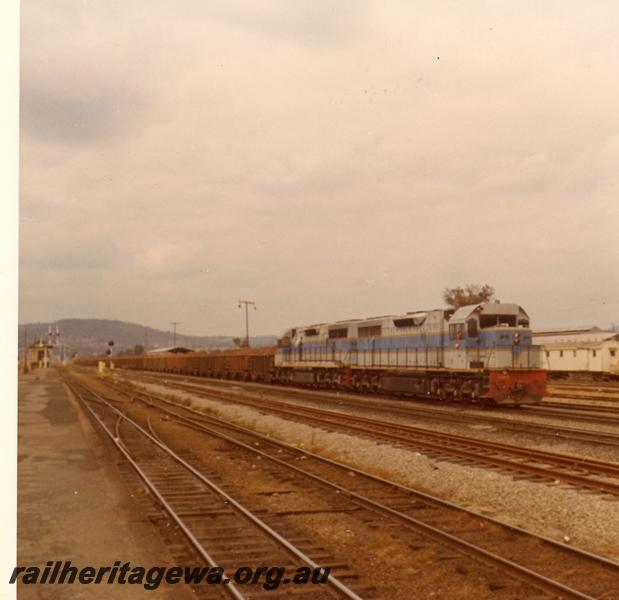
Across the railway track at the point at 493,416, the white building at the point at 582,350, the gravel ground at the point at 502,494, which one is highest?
the white building at the point at 582,350

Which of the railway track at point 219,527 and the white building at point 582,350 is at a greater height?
the white building at point 582,350

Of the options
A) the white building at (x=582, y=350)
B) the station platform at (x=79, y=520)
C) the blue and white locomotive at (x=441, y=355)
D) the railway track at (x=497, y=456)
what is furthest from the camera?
the white building at (x=582, y=350)

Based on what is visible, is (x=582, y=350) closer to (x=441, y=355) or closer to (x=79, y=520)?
(x=441, y=355)

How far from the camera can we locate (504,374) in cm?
2331

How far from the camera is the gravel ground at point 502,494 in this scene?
8.43m

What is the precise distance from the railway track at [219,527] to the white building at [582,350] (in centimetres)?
3404

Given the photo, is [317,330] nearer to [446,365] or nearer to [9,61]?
[446,365]

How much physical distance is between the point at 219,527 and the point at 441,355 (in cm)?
1872

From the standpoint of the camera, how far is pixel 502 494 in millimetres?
10344

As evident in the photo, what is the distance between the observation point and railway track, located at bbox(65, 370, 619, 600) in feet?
21.7

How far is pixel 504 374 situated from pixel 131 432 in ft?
42.2

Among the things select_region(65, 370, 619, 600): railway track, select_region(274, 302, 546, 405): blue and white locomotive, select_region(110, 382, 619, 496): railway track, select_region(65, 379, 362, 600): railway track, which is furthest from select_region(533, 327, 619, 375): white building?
select_region(65, 379, 362, 600): railway track

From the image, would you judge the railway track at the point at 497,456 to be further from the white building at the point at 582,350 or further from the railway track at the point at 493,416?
the white building at the point at 582,350

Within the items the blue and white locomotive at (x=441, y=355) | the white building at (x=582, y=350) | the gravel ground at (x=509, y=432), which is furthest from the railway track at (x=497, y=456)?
the white building at (x=582, y=350)
